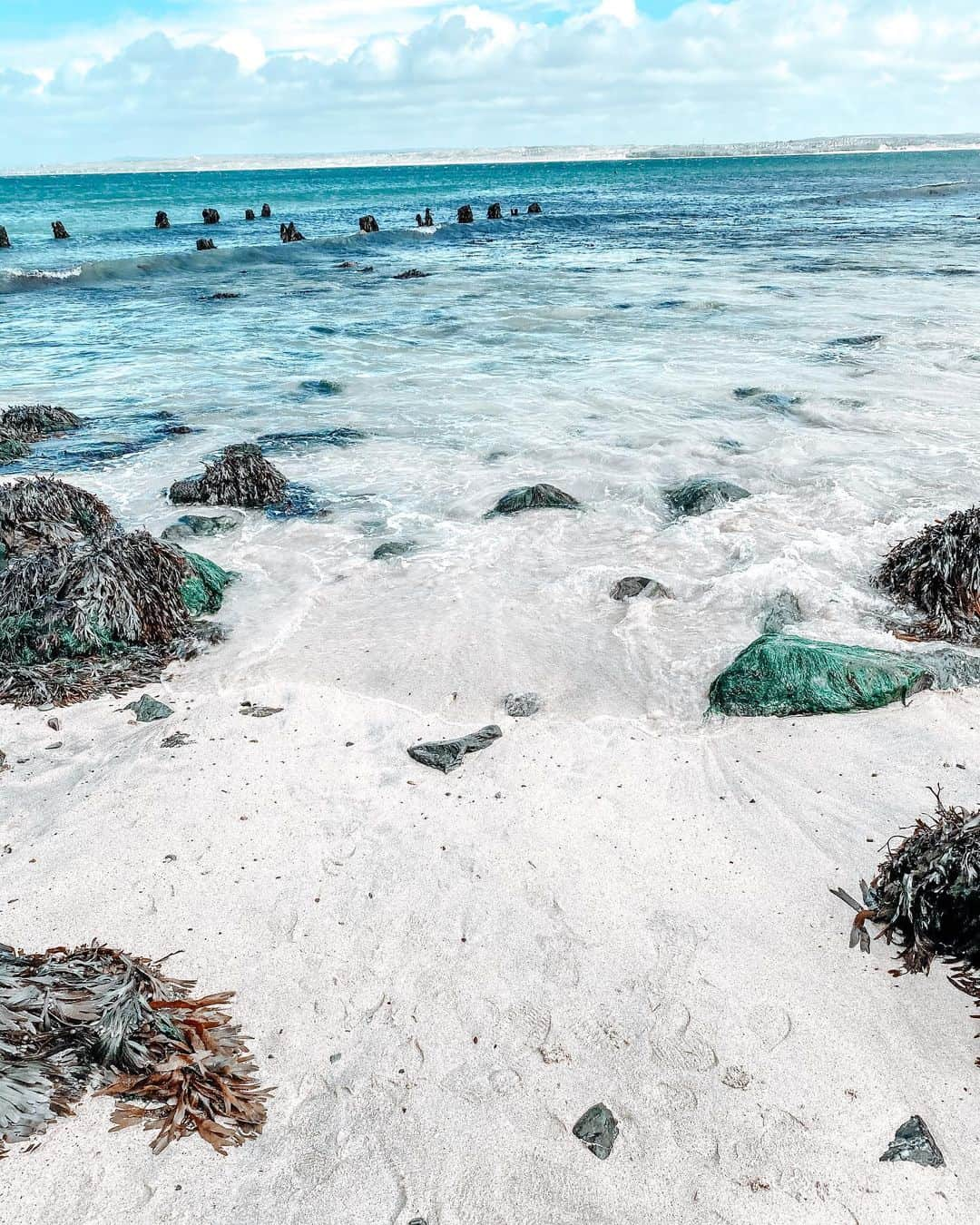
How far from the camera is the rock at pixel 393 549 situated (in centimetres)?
788

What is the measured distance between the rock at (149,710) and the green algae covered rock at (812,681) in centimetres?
343

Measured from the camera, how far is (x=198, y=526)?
28.0 feet

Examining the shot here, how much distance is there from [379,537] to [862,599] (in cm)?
438

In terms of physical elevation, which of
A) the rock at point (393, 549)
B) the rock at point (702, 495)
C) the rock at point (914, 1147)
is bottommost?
the rock at point (914, 1147)

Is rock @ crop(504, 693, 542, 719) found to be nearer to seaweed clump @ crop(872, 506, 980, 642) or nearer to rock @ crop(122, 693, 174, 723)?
rock @ crop(122, 693, 174, 723)

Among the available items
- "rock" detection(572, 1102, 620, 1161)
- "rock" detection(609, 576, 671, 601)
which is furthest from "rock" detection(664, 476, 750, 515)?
"rock" detection(572, 1102, 620, 1161)

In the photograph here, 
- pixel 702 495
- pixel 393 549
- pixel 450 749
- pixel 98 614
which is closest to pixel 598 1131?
pixel 450 749

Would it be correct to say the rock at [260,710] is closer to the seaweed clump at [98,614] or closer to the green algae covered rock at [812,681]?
the seaweed clump at [98,614]

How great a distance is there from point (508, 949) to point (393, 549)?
15.9 ft

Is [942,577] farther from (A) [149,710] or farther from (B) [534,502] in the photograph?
(A) [149,710]

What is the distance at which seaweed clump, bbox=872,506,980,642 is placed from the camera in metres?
6.18

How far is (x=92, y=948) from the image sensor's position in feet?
11.8

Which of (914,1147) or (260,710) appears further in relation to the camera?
(260,710)

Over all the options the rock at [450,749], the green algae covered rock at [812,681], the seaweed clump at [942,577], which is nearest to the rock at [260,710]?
the rock at [450,749]
